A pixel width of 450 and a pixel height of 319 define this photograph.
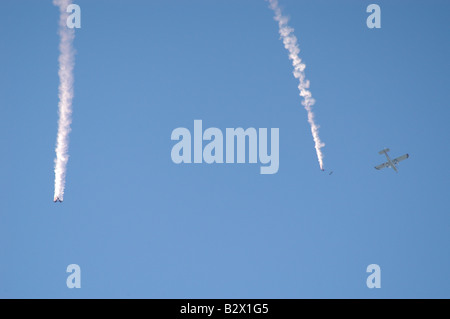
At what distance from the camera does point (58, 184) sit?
168ft
